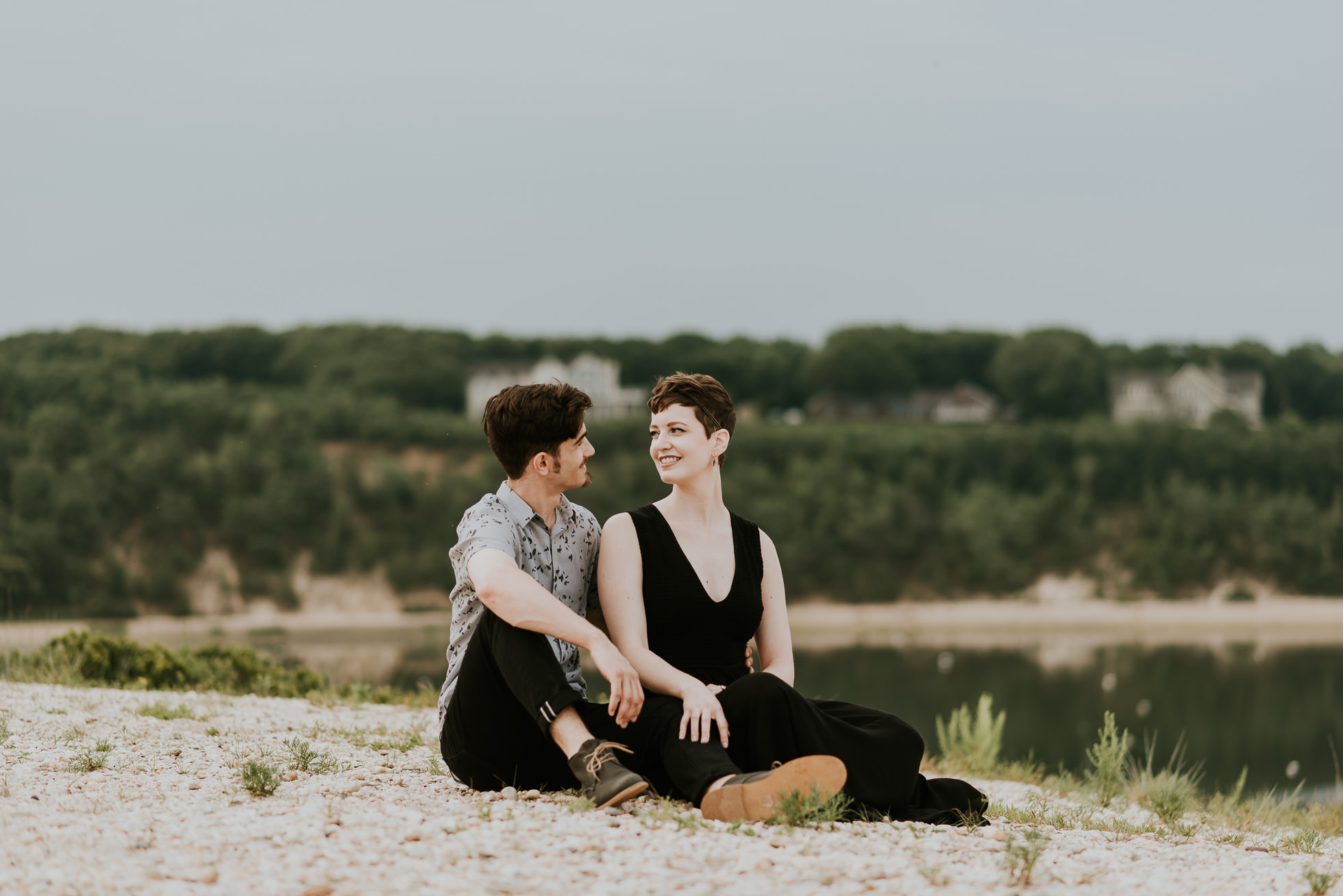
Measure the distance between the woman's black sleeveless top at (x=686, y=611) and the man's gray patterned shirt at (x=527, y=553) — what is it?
22 cm

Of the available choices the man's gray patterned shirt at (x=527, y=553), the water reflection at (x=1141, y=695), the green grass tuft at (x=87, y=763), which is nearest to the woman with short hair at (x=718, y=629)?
the man's gray patterned shirt at (x=527, y=553)

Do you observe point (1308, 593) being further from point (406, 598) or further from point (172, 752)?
point (172, 752)

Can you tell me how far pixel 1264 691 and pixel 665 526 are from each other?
33.6m

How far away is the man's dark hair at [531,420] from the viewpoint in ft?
12.1

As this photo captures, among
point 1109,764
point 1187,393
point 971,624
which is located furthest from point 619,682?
point 1187,393

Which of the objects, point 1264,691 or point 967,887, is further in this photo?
point 1264,691

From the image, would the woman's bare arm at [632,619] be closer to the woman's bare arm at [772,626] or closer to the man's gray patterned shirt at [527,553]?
the man's gray patterned shirt at [527,553]

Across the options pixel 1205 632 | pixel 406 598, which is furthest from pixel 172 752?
pixel 1205 632

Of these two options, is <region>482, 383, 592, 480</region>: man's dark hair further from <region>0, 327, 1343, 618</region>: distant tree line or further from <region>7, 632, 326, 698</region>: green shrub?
<region>0, 327, 1343, 618</region>: distant tree line

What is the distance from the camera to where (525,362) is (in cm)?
7075

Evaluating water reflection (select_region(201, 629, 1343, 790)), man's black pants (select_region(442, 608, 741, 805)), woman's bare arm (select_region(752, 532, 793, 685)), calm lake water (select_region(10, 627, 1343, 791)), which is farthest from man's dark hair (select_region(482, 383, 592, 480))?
water reflection (select_region(201, 629, 1343, 790))

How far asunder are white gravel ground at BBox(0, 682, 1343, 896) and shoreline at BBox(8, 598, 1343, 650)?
38939 millimetres

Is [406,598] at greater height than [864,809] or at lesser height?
lesser

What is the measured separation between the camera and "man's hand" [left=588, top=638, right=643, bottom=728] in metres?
3.36
